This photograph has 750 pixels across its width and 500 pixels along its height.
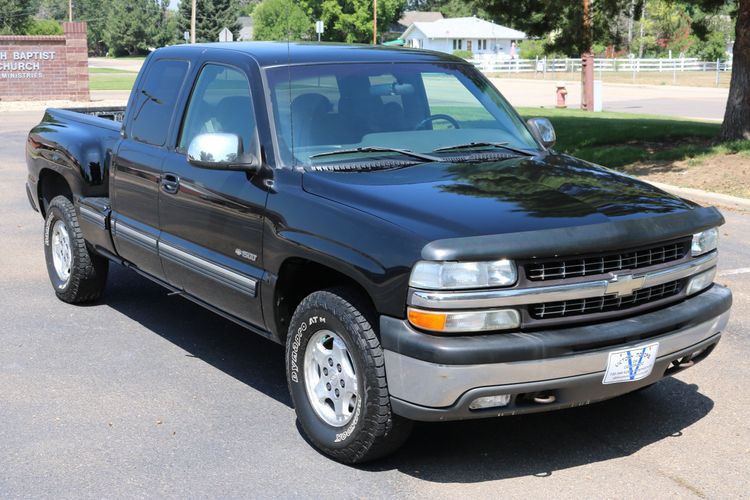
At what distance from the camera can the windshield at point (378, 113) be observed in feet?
16.6

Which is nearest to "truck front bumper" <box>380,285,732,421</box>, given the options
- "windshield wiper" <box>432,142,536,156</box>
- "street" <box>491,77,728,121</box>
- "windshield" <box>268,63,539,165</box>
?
"windshield" <box>268,63,539,165</box>

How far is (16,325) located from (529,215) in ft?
13.5

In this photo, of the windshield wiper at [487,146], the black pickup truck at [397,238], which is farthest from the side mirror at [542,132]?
the windshield wiper at [487,146]

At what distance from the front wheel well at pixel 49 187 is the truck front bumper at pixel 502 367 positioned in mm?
4327

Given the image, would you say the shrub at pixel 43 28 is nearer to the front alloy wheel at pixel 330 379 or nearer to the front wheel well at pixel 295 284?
the front wheel well at pixel 295 284

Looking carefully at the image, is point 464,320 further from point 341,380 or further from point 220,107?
point 220,107

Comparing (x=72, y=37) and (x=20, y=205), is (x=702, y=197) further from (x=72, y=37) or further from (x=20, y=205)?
(x=72, y=37)

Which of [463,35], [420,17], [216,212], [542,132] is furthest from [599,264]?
[420,17]

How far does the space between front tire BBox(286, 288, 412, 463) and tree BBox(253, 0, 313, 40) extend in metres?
80.6

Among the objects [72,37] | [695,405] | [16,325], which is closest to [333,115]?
[695,405]

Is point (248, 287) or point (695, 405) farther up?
point (248, 287)

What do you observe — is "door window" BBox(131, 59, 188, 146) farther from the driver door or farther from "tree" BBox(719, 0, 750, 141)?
"tree" BBox(719, 0, 750, 141)

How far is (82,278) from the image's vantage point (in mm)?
7062

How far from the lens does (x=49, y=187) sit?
7.79 metres
